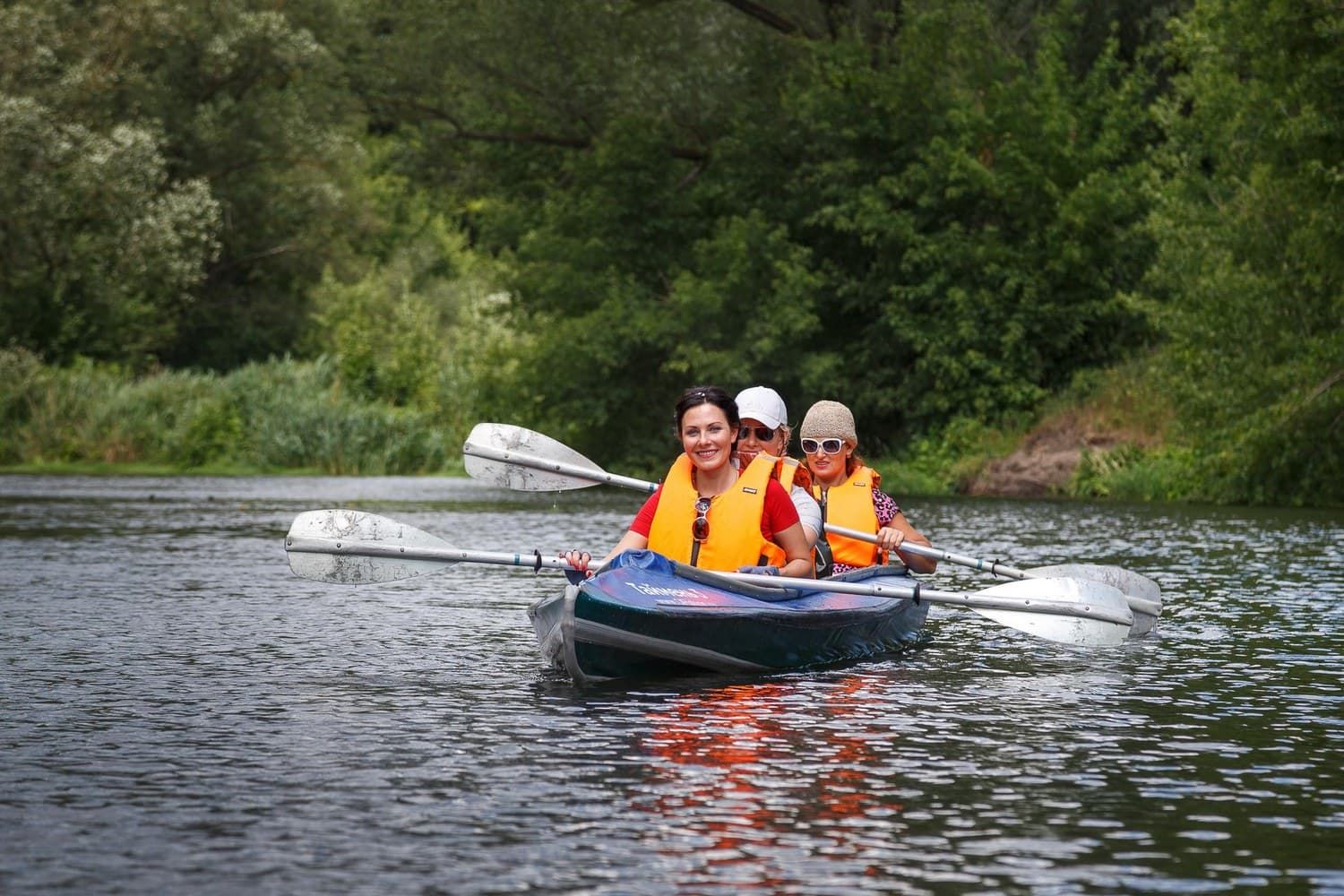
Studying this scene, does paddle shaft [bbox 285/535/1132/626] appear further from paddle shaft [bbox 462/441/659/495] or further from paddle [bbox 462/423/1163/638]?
paddle shaft [bbox 462/441/659/495]

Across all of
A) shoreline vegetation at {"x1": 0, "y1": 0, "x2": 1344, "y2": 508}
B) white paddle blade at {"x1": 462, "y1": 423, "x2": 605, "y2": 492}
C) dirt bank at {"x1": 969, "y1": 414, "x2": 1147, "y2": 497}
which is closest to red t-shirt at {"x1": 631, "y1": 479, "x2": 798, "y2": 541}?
white paddle blade at {"x1": 462, "y1": 423, "x2": 605, "y2": 492}

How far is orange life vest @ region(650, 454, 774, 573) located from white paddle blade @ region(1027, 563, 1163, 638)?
7.35 ft

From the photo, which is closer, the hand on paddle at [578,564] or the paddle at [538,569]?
the hand on paddle at [578,564]

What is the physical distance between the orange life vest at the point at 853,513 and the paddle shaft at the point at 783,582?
49.1 inches

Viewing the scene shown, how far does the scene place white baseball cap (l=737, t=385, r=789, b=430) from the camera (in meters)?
11.6

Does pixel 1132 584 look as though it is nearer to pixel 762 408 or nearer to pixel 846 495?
pixel 846 495

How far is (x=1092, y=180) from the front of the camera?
35219 millimetres

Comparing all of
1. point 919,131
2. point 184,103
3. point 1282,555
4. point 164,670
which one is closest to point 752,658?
point 164,670

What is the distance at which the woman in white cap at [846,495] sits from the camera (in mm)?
11953

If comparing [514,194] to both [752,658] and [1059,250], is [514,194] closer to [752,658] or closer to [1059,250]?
[1059,250]

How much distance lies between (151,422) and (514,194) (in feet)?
28.5

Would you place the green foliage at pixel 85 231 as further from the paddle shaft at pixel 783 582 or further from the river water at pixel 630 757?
the paddle shaft at pixel 783 582

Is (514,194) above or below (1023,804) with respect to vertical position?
above

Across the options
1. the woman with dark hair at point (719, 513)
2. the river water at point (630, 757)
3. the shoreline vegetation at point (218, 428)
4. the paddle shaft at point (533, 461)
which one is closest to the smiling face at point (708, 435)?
the woman with dark hair at point (719, 513)
